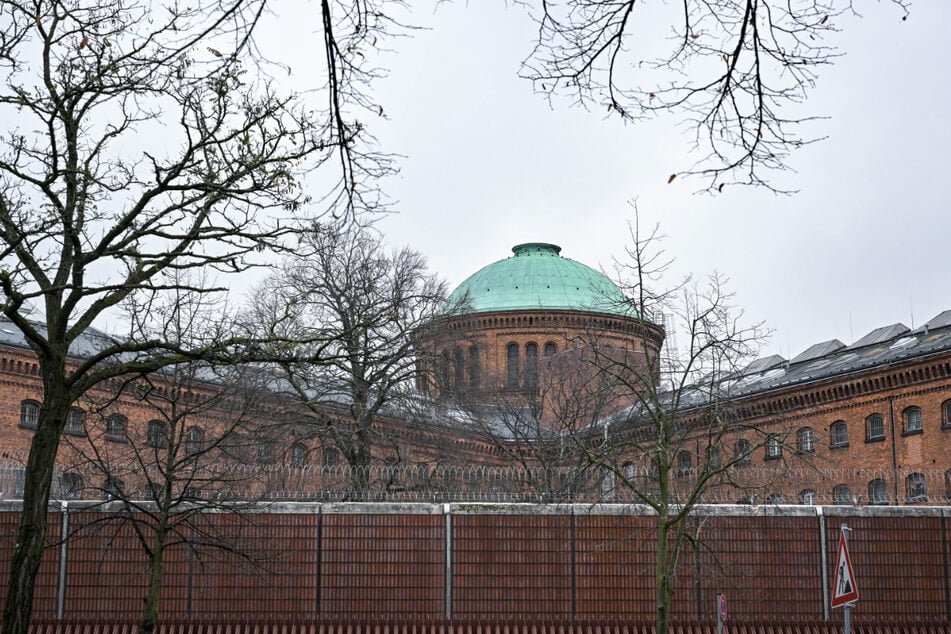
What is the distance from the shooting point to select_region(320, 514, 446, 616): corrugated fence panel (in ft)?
62.1

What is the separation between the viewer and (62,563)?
1873cm

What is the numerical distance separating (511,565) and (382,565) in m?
2.06

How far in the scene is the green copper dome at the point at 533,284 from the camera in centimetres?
5734

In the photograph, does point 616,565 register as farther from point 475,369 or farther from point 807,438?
point 475,369

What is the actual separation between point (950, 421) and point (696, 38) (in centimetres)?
3459

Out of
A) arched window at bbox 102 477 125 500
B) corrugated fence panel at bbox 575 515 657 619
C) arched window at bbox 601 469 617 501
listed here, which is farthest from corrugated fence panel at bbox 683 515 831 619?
arched window at bbox 102 477 125 500

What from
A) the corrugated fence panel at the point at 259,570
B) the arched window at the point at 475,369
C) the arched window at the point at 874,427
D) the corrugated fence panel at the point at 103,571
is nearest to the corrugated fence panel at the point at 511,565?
the corrugated fence panel at the point at 259,570

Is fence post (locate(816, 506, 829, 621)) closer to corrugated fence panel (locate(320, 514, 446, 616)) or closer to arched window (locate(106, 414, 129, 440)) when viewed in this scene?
corrugated fence panel (locate(320, 514, 446, 616))

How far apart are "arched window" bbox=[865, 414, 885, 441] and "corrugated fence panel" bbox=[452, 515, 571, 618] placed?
24.7 meters

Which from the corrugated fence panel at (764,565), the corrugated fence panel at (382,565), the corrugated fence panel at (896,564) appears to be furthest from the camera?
the corrugated fence panel at (896,564)

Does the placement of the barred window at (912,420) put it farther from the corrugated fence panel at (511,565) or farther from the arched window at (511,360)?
the corrugated fence panel at (511,565)

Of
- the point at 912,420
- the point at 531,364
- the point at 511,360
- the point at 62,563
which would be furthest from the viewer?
the point at 511,360

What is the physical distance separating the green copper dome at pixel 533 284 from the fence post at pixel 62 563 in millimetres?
38613

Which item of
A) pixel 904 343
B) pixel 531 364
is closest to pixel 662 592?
pixel 904 343
